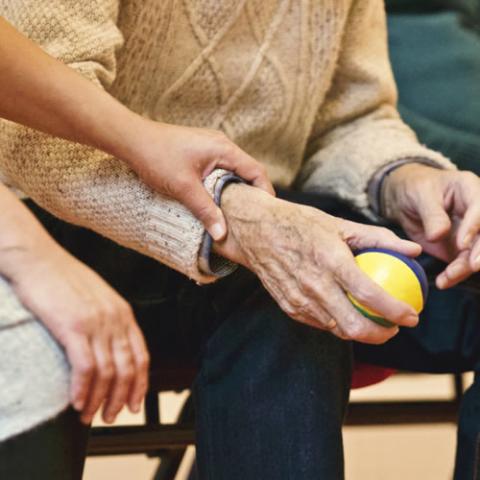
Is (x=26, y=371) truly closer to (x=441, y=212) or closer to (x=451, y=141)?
(x=441, y=212)

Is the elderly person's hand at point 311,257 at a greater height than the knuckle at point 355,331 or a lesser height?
greater

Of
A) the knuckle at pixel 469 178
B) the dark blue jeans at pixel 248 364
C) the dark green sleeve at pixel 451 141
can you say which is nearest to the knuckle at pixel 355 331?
the dark blue jeans at pixel 248 364

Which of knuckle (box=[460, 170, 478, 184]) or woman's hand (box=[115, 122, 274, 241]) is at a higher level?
woman's hand (box=[115, 122, 274, 241])

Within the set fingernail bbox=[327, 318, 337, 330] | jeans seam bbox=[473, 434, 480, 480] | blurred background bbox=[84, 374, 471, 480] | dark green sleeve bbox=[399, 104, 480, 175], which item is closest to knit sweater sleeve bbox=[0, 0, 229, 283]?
fingernail bbox=[327, 318, 337, 330]

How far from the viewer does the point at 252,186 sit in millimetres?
886

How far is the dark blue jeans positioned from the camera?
846 mm

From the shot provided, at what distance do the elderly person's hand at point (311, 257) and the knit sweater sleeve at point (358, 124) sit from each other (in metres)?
0.30

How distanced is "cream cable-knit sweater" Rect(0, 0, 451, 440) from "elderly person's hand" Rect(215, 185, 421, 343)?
0.05m

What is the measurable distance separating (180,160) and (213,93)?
0.78ft

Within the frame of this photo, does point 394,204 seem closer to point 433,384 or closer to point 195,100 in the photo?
point 195,100

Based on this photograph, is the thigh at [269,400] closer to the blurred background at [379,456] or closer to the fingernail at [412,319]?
the fingernail at [412,319]

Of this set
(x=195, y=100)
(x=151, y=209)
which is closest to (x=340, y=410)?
(x=151, y=209)

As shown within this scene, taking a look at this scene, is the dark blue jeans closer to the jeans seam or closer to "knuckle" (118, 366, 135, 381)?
the jeans seam

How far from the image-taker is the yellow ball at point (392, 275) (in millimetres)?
769
